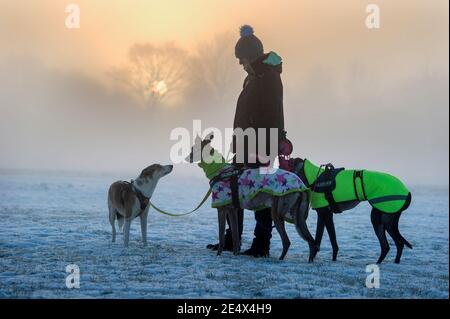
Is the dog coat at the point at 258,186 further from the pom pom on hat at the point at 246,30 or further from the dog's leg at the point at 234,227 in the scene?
the pom pom on hat at the point at 246,30

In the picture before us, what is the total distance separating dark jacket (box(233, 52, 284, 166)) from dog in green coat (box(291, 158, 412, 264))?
0.96m

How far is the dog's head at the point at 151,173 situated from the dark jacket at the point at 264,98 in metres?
1.46

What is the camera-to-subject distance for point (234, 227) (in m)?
8.09

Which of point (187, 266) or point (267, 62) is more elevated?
point (267, 62)

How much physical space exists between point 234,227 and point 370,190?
197cm

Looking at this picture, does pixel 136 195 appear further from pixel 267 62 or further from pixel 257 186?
pixel 267 62

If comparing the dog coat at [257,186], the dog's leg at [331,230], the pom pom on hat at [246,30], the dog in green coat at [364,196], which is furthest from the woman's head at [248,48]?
the dog's leg at [331,230]

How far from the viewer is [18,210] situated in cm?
1487

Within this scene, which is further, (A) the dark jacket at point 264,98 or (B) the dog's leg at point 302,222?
(A) the dark jacket at point 264,98

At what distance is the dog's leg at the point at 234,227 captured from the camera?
318 inches

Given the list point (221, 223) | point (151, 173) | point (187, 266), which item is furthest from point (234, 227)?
point (151, 173)

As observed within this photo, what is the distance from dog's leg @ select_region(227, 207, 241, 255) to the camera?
807 centimetres

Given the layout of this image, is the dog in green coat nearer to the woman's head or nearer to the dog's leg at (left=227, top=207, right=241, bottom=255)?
the dog's leg at (left=227, top=207, right=241, bottom=255)
